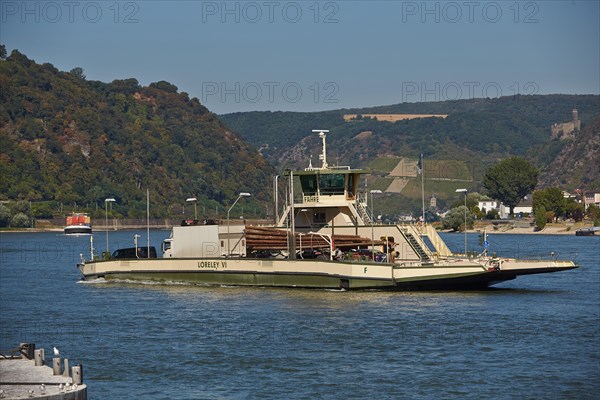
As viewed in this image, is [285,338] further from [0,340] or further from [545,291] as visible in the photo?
[545,291]

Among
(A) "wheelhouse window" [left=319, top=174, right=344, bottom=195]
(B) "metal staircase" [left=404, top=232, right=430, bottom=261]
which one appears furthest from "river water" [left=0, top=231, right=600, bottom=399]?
(A) "wheelhouse window" [left=319, top=174, right=344, bottom=195]

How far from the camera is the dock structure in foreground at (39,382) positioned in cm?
2609

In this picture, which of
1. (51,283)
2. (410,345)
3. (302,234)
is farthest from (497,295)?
(51,283)

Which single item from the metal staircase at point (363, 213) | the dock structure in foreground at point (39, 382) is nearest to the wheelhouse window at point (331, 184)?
the metal staircase at point (363, 213)

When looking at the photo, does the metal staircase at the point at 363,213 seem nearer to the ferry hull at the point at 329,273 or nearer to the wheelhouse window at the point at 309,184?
the wheelhouse window at the point at 309,184

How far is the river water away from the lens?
36.7 m

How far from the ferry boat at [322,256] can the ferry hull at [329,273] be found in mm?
50

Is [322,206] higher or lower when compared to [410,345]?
higher

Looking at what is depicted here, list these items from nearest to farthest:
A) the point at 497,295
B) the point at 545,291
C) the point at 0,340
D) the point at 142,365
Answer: the point at 142,365
the point at 0,340
the point at 497,295
the point at 545,291

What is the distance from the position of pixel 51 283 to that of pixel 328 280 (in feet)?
79.6

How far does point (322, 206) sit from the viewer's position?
6900 cm

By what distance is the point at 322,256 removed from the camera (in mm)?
64750

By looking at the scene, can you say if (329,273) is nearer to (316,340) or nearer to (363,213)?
(363,213)

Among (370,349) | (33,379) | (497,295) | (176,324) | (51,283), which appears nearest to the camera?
(33,379)
